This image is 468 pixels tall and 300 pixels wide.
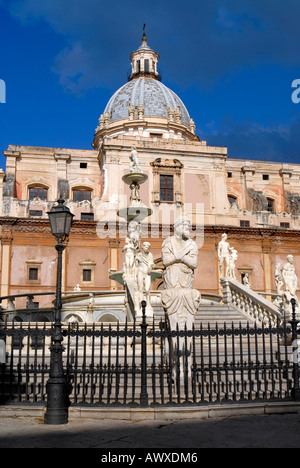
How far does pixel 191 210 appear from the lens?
3669cm

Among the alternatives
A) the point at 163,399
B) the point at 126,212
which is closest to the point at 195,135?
the point at 126,212

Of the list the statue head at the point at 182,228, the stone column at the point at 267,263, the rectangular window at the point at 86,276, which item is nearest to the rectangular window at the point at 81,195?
the rectangular window at the point at 86,276

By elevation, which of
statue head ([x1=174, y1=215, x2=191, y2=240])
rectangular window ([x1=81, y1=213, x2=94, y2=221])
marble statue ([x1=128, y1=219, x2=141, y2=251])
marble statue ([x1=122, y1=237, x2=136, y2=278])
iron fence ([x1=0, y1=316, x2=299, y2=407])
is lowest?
iron fence ([x1=0, y1=316, x2=299, y2=407])

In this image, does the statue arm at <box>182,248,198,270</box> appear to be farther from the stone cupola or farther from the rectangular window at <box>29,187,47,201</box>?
the stone cupola

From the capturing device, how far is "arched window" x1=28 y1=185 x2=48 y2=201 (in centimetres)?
3838

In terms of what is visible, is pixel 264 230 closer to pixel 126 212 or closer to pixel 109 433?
pixel 126 212

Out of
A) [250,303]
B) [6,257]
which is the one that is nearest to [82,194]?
[6,257]

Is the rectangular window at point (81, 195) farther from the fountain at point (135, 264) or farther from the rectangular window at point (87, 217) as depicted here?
the fountain at point (135, 264)

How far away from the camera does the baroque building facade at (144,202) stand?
33.5 metres

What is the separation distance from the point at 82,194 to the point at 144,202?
5806 millimetres

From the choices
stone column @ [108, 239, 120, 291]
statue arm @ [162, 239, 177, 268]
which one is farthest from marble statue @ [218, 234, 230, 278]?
stone column @ [108, 239, 120, 291]

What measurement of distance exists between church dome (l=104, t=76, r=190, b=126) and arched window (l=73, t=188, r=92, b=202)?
855cm

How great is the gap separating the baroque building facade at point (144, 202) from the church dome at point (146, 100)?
1.30m
